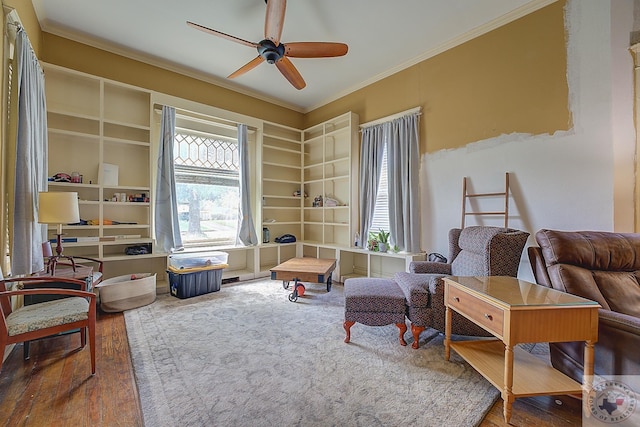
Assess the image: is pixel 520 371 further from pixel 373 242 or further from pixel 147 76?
pixel 147 76

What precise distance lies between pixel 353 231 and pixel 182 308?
271cm

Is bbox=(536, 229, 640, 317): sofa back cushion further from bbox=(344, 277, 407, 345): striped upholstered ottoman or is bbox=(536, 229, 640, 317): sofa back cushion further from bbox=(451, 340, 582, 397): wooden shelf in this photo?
bbox=(344, 277, 407, 345): striped upholstered ottoman

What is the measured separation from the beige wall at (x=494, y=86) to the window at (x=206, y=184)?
2.85 m

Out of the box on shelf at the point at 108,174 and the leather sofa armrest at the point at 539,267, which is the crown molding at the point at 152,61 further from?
the leather sofa armrest at the point at 539,267

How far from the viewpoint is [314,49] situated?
273cm

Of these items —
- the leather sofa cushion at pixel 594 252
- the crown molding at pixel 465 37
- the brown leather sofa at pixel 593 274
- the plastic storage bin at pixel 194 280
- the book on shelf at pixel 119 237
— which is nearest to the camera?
the brown leather sofa at pixel 593 274

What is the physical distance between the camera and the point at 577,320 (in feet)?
4.67

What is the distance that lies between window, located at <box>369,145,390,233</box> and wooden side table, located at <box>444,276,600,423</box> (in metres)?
2.45

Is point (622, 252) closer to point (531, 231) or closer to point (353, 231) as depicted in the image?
point (531, 231)

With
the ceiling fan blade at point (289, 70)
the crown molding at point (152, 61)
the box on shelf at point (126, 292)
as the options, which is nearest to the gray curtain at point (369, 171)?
the ceiling fan blade at point (289, 70)

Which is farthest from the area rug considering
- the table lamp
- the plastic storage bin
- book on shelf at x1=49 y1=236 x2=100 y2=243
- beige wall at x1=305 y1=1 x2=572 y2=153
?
beige wall at x1=305 y1=1 x2=572 y2=153

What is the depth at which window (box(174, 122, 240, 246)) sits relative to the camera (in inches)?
167

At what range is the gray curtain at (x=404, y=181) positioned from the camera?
12.2 feet

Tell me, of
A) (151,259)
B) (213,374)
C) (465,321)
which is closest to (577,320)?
(465,321)
